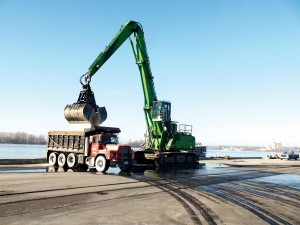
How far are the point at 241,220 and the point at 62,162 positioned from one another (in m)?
17.4

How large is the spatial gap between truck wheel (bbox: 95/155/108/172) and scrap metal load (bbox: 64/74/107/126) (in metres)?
2.97

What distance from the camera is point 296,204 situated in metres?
10.8

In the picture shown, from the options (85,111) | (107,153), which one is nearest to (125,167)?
(107,153)

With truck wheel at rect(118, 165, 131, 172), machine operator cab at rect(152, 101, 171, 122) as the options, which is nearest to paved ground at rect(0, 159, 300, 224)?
truck wheel at rect(118, 165, 131, 172)

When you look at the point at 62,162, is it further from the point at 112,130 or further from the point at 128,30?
the point at 128,30

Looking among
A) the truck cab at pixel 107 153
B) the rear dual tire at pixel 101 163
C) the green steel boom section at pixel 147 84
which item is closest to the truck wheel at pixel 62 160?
the truck cab at pixel 107 153

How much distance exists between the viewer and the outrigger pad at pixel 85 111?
2217cm

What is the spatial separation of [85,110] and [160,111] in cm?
661

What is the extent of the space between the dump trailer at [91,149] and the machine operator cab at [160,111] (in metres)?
4.08

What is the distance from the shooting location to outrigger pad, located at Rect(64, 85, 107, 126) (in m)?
22.2

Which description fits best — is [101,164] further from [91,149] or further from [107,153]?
→ [91,149]

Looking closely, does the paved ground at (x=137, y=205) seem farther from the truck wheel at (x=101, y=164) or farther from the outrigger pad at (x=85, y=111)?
the outrigger pad at (x=85, y=111)

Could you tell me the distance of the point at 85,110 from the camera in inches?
868

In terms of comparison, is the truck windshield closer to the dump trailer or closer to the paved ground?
the dump trailer
